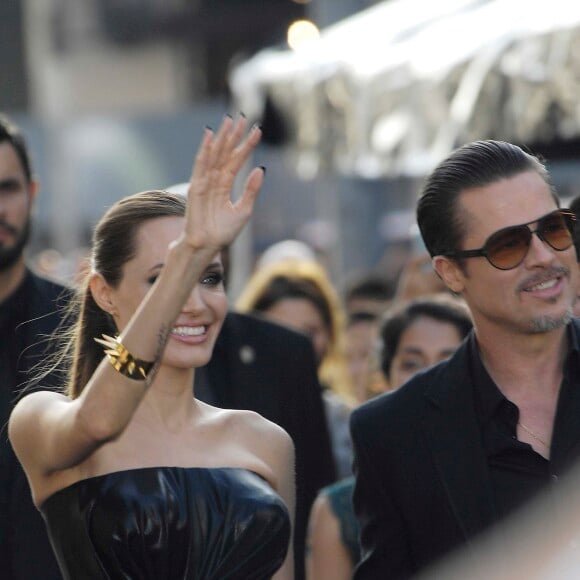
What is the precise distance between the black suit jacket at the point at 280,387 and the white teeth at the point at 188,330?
126 cm

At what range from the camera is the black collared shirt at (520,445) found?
3.96 meters

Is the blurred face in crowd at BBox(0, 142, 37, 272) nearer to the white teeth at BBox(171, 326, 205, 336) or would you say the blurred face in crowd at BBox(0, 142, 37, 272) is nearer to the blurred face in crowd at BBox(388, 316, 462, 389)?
the blurred face in crowd at BBox(388, 316, 462, 389)

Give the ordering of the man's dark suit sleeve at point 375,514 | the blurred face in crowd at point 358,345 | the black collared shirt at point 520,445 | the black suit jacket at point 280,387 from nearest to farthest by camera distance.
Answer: the black collared shirt at point 520,445, the man's dark suit sleeve at point 375,514, the black suit jacket at point 280,387, the blurred face in crowd at point 358,345

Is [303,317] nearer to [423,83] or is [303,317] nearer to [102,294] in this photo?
[423,83]

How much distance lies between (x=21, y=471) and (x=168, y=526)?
4.28ft

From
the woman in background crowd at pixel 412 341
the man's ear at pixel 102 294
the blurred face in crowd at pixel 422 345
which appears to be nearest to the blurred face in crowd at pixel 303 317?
the woman in background crowd at pixel 412 341

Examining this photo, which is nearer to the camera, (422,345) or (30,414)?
(30,414)

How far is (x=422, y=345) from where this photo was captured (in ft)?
18.8

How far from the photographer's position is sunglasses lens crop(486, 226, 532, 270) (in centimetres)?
407

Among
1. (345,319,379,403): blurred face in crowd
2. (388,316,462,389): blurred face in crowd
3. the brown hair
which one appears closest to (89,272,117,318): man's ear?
the brown hair

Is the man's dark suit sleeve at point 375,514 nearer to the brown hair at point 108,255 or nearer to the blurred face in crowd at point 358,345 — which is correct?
the brown hair at point 108,255

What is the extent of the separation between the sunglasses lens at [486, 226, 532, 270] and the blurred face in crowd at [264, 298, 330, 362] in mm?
3427

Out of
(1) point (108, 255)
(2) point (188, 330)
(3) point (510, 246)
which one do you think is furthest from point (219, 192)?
(3) point (510, 246)

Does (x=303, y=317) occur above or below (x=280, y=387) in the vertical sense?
below
